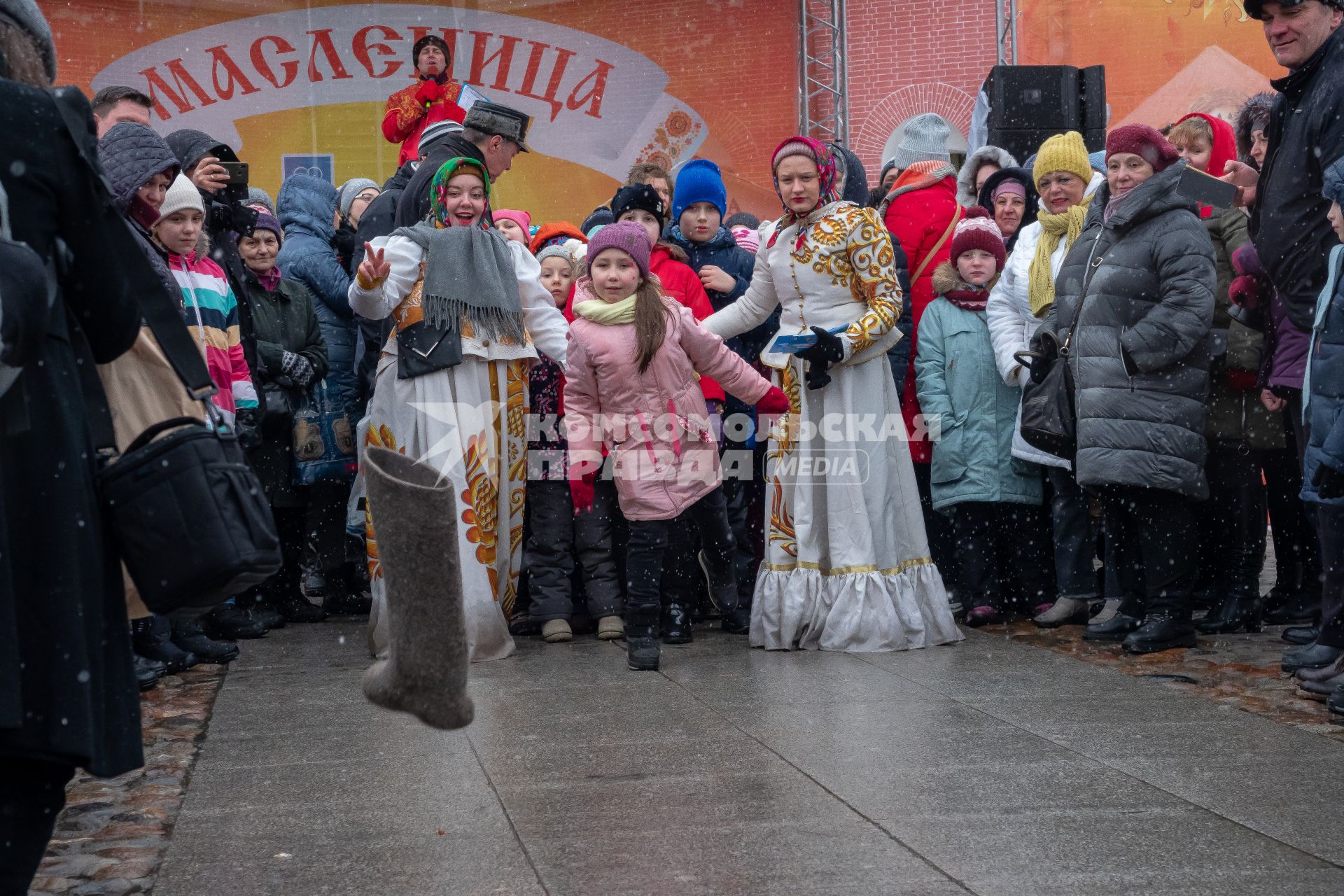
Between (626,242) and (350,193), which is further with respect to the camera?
(350,193)

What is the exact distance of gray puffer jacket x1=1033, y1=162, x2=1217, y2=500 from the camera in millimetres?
6137

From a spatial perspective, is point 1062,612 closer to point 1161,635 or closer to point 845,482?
point 1161,635

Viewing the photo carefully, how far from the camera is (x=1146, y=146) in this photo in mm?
6309

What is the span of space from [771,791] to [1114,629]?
314cm

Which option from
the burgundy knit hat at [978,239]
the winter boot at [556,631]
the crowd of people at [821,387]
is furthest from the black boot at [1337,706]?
the winter boot at [556,631]

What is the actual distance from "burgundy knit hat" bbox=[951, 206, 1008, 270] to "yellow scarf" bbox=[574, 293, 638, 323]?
1858 millimetres

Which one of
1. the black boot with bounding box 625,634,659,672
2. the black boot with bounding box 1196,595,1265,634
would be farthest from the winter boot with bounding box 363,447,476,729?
the black boot with bounding box 1196,595,1265,634

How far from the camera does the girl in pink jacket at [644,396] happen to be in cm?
647

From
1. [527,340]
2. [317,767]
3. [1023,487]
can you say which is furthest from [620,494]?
[317,767]

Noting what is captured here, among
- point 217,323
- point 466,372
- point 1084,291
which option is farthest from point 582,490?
point 1084,291

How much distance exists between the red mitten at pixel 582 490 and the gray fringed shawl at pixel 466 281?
2.44 ft

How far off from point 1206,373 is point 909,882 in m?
3.85

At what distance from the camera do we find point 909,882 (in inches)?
123

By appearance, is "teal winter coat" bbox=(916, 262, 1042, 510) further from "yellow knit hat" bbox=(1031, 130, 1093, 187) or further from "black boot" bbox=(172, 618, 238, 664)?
"black boot" bbox=(172, 618, 238, 664)
